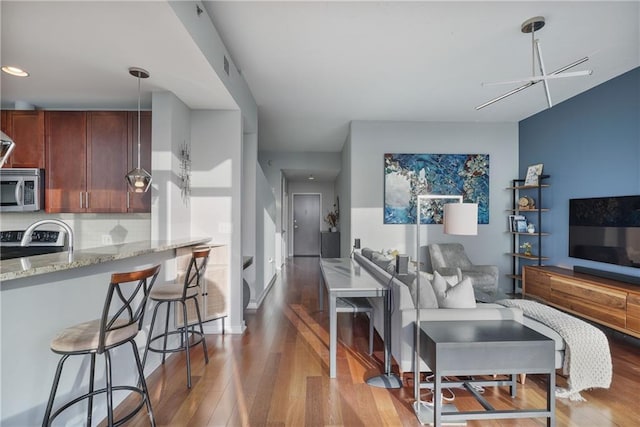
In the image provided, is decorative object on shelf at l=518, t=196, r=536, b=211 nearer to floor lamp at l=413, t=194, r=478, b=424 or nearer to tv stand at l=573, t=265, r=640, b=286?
tv stand at l=573, t=265, r=640, b=286

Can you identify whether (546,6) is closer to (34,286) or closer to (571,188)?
(571,188)

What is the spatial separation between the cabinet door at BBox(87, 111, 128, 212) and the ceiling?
0.76 ft

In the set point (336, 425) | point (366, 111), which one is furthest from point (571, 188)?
point (336, 425)

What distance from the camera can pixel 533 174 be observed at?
4.62 metres

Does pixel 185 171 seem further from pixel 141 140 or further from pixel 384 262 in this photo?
pixel 384 262

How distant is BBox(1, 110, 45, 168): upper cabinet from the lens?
3.16 m

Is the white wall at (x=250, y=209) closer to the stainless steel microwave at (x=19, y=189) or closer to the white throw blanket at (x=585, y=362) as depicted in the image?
the stainless steel microwave at (x=19, y=189)

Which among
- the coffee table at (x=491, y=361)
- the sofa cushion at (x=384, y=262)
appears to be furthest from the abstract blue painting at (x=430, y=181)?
the coffee table at (x=491, y=361)

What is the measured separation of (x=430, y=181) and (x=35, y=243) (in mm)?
5199

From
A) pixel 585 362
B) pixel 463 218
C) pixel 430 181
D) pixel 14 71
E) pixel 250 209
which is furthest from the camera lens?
pixel 430 181

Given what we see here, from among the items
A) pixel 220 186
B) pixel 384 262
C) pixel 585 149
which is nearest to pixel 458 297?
pixel 384 262

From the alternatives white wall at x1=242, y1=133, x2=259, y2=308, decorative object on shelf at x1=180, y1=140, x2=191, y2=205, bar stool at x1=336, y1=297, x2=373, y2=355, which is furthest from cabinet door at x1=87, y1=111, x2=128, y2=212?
bar stool at x1=336, y1=297, x2=373, y2=355

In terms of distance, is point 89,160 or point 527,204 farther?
point 527,204

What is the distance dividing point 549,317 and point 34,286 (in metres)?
3.28
